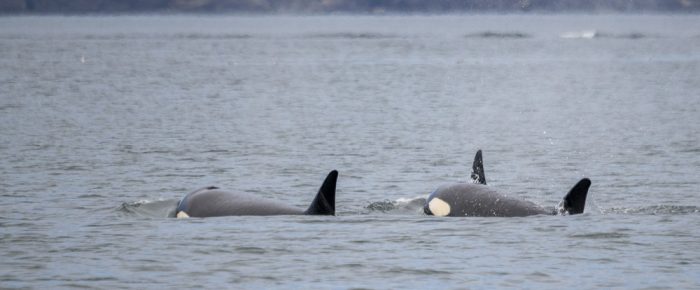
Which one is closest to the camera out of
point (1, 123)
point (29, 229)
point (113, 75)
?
point (29, 229)

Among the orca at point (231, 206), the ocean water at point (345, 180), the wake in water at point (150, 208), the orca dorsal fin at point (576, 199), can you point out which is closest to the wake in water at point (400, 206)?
the ocean water at point (345, 180)

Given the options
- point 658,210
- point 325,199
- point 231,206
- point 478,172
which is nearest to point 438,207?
point 478,172

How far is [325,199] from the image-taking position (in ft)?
60.8

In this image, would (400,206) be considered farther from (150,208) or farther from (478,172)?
(150,208)

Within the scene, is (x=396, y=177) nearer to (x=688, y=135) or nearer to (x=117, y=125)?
(x=688, y=135)

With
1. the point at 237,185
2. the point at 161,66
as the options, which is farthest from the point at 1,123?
the point at 161,66

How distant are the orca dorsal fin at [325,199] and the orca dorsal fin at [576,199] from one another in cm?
318

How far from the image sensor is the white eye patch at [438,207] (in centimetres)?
1925

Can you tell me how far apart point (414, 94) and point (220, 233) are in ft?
137

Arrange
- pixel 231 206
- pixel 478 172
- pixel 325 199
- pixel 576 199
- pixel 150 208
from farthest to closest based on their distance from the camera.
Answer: pixel 150 208, pixel 478 172, pixel 231 206, pixel 576 199, pixel 325 199

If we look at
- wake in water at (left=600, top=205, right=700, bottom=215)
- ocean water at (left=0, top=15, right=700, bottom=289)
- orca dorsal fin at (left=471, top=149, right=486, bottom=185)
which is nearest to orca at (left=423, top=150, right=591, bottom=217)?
ocean water at (left=0, top=15, right=700, bottom=289)

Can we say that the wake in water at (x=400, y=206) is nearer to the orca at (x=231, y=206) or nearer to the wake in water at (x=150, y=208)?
the orca at (x=231, y=206)

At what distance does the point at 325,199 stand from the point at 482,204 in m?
2.24

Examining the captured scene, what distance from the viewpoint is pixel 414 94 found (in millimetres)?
59500
